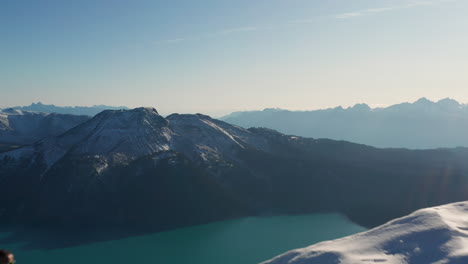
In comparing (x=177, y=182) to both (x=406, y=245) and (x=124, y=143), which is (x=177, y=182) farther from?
(x=406, y=245)

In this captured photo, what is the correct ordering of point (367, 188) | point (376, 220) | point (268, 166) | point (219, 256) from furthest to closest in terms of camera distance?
point (268, 166) < point (367, 188) < point (376, 220) < point (219, 256)

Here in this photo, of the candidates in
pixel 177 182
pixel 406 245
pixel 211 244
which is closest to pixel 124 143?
pixel 177 182

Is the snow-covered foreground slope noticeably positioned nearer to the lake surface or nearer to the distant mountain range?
the lake surface

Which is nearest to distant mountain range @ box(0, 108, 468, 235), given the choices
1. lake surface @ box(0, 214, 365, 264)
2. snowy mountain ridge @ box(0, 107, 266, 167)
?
snowy mountain ridge @ box(0, 107, 266, 167)

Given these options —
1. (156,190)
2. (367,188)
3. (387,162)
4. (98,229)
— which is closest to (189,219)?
(156,190)

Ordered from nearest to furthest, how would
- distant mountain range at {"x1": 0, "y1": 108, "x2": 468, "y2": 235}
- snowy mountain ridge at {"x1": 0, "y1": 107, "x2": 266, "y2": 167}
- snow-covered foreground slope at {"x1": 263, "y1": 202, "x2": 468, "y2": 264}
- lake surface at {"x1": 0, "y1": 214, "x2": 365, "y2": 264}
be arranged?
snow-covered foreground slope at {"x1": 263, "y1": 202, "x2": 468, "y2": 264}
lake surface at {"x1": 0, "y1": 214, "x2": 365, "y2": 264}
distant mountain range at {"x1": 0, "y1": 108, "x2": 468, "y2": 235}
snowy mountain ridge at {"x1": 0, "y1": 107, "x2": 266, "y2": 167}

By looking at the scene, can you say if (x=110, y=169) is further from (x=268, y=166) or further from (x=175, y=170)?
(x=268, y=166)
